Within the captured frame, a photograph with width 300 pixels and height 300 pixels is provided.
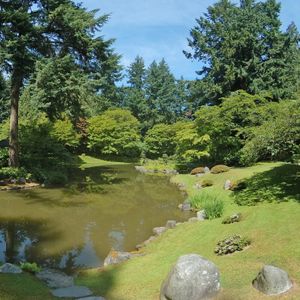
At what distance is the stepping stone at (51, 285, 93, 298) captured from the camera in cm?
766

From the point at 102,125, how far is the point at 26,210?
28.9 meters

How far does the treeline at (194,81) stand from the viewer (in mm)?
21750

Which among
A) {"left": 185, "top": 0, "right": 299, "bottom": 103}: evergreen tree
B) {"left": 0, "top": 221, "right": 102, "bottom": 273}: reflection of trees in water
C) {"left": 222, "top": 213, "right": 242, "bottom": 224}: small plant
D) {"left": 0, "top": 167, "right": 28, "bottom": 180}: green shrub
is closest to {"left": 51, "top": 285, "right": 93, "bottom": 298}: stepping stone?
{"left": 0, "top": 221, "right": 102, "bottom": 273}: reflection of trees in water

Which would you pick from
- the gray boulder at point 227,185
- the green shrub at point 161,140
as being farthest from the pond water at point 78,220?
the green shrub at point 161,140

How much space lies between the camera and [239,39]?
29516 mm

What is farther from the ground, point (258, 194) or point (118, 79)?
point (118, 79)

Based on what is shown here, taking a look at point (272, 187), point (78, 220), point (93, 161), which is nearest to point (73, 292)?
point (78, 220)

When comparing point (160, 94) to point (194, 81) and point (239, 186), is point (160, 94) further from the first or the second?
point (239, 186)

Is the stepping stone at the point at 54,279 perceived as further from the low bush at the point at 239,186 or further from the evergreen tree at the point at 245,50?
the evergreen tree at the point at 245,50

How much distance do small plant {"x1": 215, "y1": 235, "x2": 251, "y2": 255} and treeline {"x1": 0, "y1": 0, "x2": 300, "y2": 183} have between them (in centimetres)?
464

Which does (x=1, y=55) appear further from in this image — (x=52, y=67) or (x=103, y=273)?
(x=103, y=273)

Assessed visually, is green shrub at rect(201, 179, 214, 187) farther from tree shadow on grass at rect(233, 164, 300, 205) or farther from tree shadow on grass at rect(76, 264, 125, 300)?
tree shadow on grass at rect(76, 264, 125, 300)

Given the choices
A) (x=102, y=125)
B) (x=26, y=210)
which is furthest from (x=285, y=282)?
(x=102, y=125)

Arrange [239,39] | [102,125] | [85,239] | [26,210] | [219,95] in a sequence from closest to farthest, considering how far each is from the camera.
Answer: [85,239] → [26,210] → [239,39] → [219,95] → [102,125]
